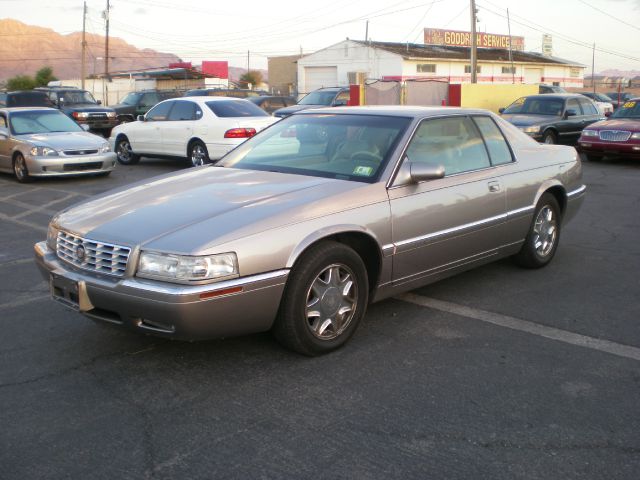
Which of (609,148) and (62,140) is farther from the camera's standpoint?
(609,148)

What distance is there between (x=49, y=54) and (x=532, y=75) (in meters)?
144

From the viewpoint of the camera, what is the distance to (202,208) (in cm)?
421

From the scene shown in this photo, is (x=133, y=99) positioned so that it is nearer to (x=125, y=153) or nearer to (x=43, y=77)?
(x=125, y=153)

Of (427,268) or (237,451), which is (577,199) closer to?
(427,268)

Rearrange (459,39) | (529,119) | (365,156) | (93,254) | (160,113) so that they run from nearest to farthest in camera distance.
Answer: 1. (93,254)
2. (365,156)
3. (160,113)
4. (529,119)
5. (459,39)

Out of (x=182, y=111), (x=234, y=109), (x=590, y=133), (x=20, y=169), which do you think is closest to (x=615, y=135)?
(x=590, y=133)

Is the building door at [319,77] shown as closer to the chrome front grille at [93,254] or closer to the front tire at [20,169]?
the front tire at [20,169]

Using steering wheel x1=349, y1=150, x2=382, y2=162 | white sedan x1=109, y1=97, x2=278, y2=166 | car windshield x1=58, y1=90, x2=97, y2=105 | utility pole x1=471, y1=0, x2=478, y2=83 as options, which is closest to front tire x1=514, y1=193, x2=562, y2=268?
steering wheel x1=349, y1=150, x2=382, y2=162

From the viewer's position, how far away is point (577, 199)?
6758 millimetres

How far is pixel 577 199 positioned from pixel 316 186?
3.36 meters

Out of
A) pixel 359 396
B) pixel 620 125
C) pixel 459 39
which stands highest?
pixel 459 39

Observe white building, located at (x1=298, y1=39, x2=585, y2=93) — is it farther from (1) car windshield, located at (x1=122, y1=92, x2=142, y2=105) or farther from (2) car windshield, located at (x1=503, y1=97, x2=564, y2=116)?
(2) car windshield, located at (x1=503, y1=97, x2=564, y2=116)

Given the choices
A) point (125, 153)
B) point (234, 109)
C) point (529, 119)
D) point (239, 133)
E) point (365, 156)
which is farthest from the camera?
point (529, 119)

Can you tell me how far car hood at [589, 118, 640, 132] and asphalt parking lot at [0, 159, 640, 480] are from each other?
9893mm
